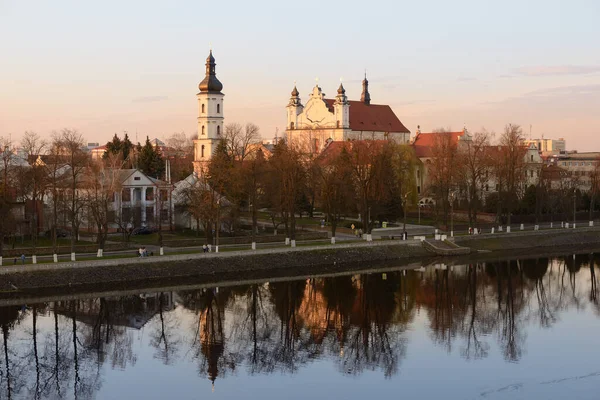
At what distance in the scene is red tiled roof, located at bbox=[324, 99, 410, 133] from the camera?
98.4 meters

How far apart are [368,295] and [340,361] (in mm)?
11985

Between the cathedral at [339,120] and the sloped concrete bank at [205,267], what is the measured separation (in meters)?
42.8

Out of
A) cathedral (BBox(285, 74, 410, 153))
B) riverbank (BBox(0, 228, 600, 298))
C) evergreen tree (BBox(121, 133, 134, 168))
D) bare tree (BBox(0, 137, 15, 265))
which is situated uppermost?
cathedral (BBox(285, 74, 410, 153))

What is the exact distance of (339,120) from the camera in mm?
96375

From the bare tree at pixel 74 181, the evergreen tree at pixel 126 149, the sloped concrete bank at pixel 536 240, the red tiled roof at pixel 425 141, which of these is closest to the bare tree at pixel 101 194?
the bare tree at pixel 74 181

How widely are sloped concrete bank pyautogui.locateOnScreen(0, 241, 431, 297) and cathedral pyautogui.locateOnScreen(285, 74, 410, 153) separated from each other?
4283cm

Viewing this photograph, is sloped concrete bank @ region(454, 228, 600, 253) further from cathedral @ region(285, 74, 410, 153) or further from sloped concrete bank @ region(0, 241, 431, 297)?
cathedral @ region(285, 74, 410, 153)

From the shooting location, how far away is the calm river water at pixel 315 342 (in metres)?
25.1

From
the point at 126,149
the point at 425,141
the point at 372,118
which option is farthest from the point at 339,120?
the point at 126,149

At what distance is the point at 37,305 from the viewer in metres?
35.6

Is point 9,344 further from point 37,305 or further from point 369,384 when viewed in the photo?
point 369,384

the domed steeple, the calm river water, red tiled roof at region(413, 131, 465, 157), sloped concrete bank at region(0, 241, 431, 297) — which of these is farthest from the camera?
red tiled roof at region(413, 131, 465, 157)

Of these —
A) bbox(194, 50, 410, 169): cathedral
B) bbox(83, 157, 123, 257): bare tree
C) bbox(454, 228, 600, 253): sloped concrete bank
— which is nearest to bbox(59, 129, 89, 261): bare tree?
bbox(83, 157, 123, 257): bare tree

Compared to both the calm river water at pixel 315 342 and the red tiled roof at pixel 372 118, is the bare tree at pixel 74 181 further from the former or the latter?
the red tiled roof at pixel 372 118
